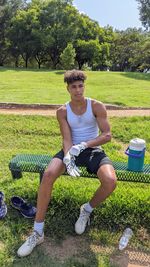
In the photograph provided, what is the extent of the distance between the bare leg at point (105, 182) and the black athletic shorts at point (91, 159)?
0.10 m

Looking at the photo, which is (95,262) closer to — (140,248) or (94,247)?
(94,247)

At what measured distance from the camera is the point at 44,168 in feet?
13.3

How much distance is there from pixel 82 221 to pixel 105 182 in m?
0.53

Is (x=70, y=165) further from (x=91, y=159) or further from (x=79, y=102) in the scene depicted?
(x=79, y=102)

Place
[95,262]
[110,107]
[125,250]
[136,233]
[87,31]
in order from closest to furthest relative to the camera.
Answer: [95,262]
[125,250]
[136,233]
[110,107]
[87,31]

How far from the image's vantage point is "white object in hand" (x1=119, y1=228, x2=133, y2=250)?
3502 millimetres

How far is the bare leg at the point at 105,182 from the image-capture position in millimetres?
3429

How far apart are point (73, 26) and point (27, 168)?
29832 mm

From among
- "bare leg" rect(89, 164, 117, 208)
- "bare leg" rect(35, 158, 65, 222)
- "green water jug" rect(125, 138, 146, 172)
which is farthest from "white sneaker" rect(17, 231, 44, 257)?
"green water jug" rect(125, 138, 146, 172)

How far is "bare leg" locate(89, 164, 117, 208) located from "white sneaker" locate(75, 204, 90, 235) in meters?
0.17

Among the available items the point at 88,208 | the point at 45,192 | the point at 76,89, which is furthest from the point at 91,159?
the point at 76,89

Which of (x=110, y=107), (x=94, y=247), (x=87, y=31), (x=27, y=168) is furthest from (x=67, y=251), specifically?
(x=87, y=31)

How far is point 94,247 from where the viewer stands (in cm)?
350

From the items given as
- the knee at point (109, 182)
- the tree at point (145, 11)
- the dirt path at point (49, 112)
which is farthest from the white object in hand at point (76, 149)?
the tree at point (145, 11)
